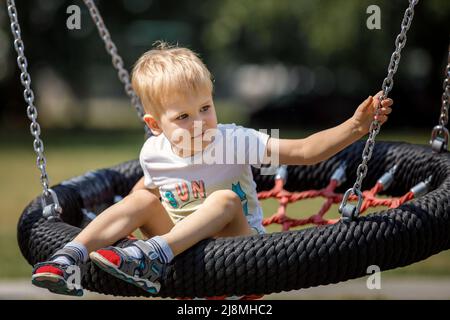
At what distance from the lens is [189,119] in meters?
2.27

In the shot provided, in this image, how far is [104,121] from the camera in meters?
19.9

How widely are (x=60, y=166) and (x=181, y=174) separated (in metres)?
8.06

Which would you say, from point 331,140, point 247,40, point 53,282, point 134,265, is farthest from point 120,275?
point 247,40

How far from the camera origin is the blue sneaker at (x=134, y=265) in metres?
1.94

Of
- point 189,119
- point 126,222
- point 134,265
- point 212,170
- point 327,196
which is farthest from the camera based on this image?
point 327,196

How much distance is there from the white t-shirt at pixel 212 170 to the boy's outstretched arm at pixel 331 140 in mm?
78

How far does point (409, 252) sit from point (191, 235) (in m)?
0.64

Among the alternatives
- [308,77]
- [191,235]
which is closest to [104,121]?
[308,77]

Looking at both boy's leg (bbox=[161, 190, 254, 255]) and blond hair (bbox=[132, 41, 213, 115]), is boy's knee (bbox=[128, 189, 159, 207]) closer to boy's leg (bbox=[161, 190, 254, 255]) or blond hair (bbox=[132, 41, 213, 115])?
boy's leg (bbox=[161, 190, 254, 255])

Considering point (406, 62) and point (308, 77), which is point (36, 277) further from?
point (308, 77)

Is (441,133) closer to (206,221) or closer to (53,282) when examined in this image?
(206,221)

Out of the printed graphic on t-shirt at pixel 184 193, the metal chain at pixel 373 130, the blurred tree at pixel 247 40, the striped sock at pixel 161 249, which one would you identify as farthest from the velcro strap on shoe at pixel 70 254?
the blurred tree at pixel 247 40

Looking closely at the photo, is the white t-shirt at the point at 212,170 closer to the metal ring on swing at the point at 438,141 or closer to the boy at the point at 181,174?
the boy at the point at 181,174

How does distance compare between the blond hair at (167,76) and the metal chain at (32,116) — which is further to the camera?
the metal chain at (32,116)
